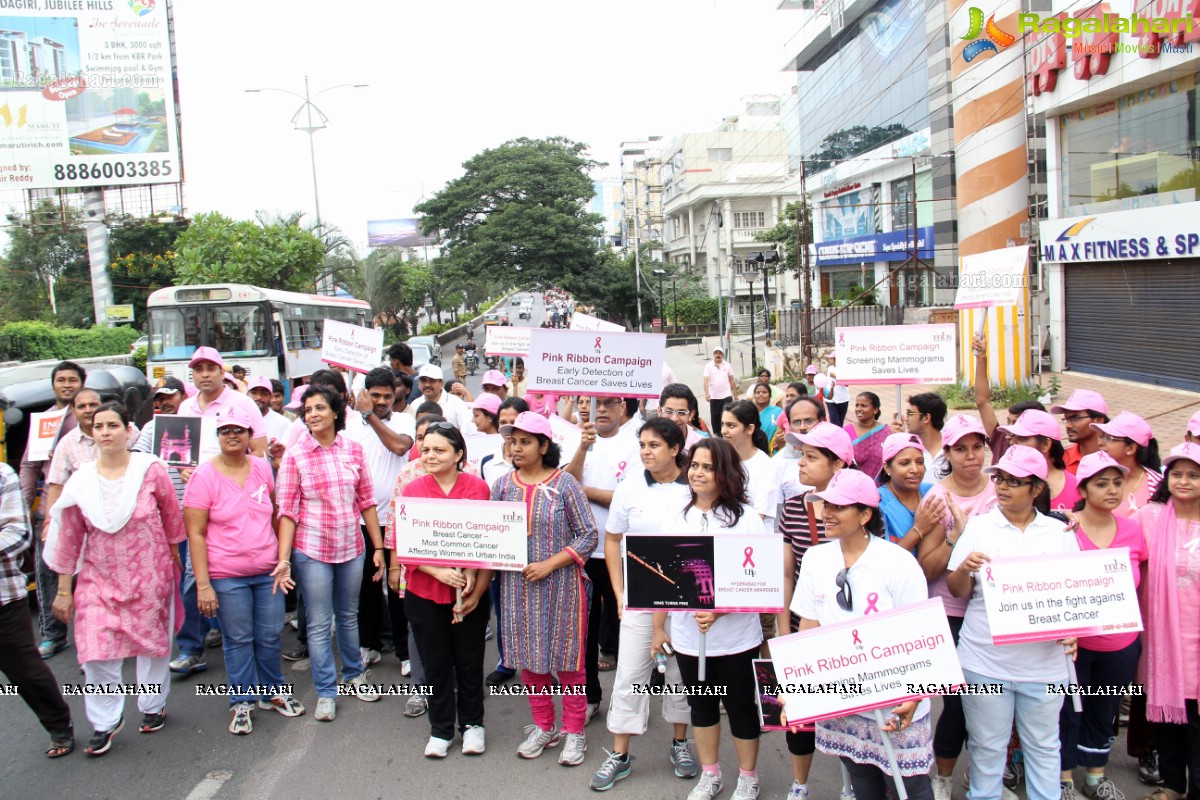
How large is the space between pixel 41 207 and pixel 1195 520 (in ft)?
156

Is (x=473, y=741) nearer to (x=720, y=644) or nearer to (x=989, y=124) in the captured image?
(x=720, y=644)

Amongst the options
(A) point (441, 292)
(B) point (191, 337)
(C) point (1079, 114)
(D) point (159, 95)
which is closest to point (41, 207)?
(D) point (159, 95)

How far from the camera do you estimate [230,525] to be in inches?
199

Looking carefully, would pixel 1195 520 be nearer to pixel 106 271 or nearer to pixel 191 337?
pixel 191 337

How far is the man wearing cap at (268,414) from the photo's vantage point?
686cm

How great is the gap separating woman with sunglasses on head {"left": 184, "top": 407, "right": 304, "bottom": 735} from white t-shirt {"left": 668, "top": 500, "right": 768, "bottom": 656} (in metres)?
2.27

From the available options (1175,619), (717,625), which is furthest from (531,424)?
(1175,619)

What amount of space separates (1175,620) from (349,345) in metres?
6.96

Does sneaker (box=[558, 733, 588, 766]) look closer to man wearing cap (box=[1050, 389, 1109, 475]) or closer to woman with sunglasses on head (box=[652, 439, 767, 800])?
woman with sunglasses on head (box=[652, 439, 767, 800])

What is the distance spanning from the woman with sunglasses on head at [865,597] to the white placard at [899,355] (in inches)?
156

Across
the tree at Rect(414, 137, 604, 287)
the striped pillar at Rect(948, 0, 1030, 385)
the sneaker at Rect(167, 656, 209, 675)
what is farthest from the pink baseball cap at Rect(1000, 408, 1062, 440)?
the tree at Rect(414, 137, 604, 287)

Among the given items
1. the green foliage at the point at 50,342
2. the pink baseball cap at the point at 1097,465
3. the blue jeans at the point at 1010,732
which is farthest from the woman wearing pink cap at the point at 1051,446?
the green foliage at the point at 50,342

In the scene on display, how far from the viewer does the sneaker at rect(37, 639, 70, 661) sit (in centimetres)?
645

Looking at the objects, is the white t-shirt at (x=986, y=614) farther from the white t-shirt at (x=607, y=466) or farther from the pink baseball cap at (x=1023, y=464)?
the white t-shirt at (x=607, y=466)
